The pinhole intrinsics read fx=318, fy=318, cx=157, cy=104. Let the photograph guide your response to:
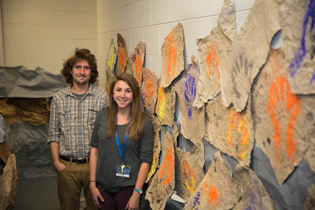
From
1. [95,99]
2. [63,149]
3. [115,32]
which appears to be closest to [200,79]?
[95,99]

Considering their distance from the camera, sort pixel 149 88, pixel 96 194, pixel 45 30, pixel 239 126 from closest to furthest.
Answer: pixel 239 126
pixel 96 194
pixel 149 88
pixel 45 30

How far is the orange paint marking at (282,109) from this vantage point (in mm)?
1085

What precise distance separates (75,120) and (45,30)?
2.61m

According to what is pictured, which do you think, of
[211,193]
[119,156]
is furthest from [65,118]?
[211,193]

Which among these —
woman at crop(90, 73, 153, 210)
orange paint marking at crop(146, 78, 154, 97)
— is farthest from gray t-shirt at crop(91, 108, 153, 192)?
orange paint marking at crop(146, 78, 154, 97)

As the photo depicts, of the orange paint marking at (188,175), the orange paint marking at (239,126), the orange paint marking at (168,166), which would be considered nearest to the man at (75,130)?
the orange paint marking at (168,166)

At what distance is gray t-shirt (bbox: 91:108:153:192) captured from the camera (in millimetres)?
2077

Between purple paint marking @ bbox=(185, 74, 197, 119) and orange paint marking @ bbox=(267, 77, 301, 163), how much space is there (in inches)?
22.5

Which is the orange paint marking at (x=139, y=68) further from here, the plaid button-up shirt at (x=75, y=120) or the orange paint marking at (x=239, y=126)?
the orange paint marking at (x=239, y=126)

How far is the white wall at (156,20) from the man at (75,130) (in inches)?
19.0

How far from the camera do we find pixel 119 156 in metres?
2.09

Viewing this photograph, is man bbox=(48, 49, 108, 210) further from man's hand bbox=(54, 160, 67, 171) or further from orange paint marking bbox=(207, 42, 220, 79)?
orange paint marking bbox=(207, 42, 220, 79)

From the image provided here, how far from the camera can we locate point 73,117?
91.9 inches

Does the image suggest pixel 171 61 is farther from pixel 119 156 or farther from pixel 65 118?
pixel 65 118
